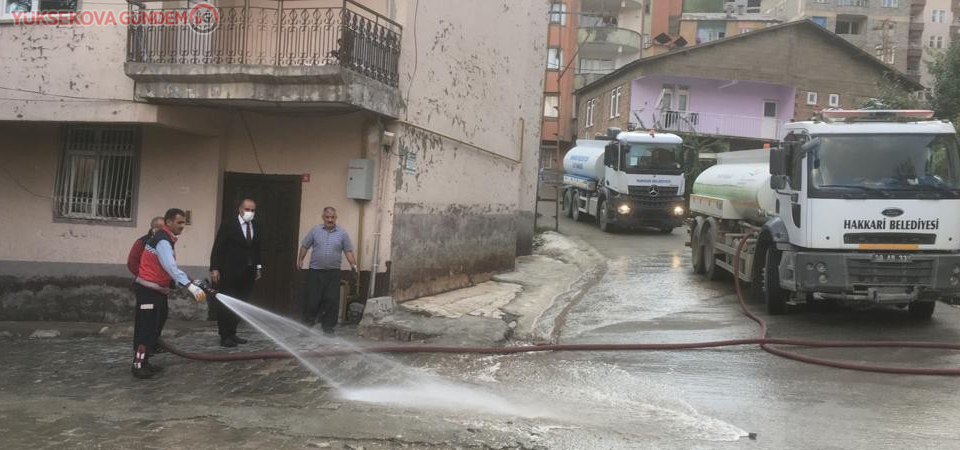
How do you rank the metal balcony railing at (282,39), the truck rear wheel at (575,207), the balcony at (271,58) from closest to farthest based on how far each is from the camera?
the balcony at (271,58), the metal balcony railing at (282,39), the truck rear wheel at (575,207)

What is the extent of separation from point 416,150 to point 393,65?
4.40 ft

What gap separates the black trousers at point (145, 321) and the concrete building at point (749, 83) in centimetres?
2992

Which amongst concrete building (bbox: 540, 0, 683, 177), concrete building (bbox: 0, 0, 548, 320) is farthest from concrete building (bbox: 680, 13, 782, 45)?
concrete building (bbox: 0, 0, 548, 320)

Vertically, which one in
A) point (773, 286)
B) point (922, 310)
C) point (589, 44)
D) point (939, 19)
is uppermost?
point (939, 19)

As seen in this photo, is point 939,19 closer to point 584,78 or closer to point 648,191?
point 584,78

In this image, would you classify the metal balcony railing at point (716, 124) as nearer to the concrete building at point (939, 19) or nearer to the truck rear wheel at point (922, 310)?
the truck rear wheel at point (922, 310)

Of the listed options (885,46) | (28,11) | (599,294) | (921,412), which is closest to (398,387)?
(921,412)

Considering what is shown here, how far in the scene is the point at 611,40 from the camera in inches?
1684

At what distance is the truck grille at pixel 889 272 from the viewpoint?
951 centimetres

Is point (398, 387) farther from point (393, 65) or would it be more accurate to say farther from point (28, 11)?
point (28, 11)

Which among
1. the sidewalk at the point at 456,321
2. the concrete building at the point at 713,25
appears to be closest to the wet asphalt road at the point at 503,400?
the sidewalk at the point at 456,321

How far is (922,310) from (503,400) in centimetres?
742

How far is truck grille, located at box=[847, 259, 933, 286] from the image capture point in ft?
31.2

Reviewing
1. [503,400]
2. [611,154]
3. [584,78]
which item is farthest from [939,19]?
[503,400]
